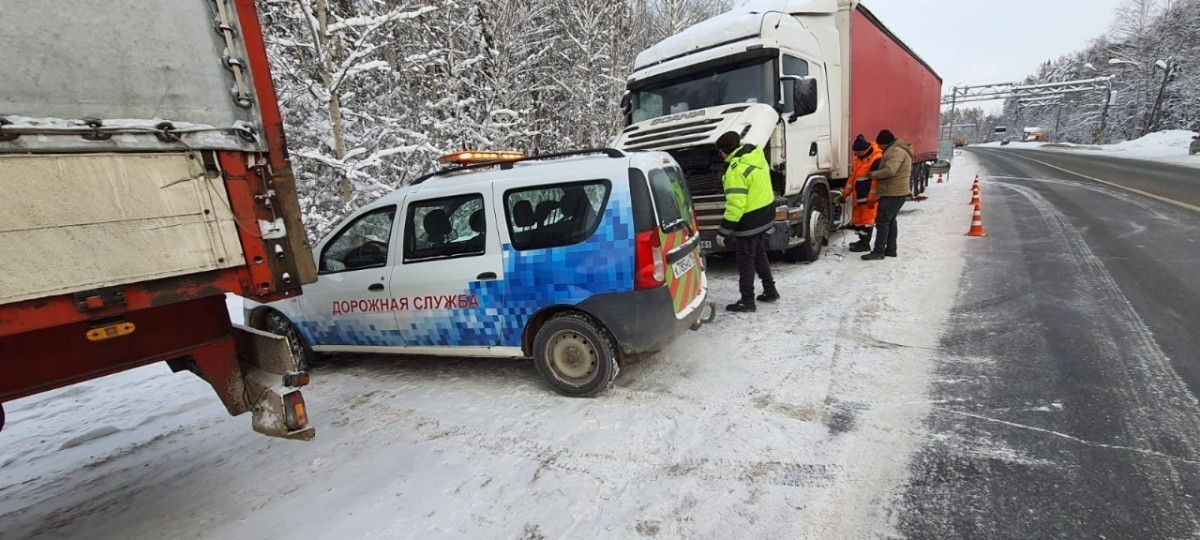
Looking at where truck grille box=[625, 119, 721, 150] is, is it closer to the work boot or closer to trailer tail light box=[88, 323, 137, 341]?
the work boot

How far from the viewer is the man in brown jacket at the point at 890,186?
668 centimetres

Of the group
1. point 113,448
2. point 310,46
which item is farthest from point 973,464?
point 310,46

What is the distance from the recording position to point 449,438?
3268 mm

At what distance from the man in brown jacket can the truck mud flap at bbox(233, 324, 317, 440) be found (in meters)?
7.11

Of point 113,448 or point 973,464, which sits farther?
point 113,448

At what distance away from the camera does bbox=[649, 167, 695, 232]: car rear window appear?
362cm

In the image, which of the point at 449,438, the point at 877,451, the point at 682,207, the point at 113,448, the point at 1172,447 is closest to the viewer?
the point at 1172,447

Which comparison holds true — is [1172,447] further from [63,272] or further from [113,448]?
[113,448]

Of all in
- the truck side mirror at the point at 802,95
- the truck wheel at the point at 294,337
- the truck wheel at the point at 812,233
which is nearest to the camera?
the truck wheel at the point at 294,337

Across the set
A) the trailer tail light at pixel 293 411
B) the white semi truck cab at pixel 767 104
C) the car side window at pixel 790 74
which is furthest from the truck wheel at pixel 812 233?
the trailer tail light at pixel 293 411

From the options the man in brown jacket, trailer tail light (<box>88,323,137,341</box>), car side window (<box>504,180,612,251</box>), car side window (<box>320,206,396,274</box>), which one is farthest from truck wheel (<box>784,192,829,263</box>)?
trailer tail light (<box>88,323,137,341</box>)

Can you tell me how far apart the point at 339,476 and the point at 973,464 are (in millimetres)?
3560

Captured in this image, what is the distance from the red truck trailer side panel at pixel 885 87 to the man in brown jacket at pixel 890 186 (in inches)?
44.3

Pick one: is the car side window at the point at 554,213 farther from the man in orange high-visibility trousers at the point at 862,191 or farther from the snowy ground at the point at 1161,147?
the snowy ground at the point at 1161,147
